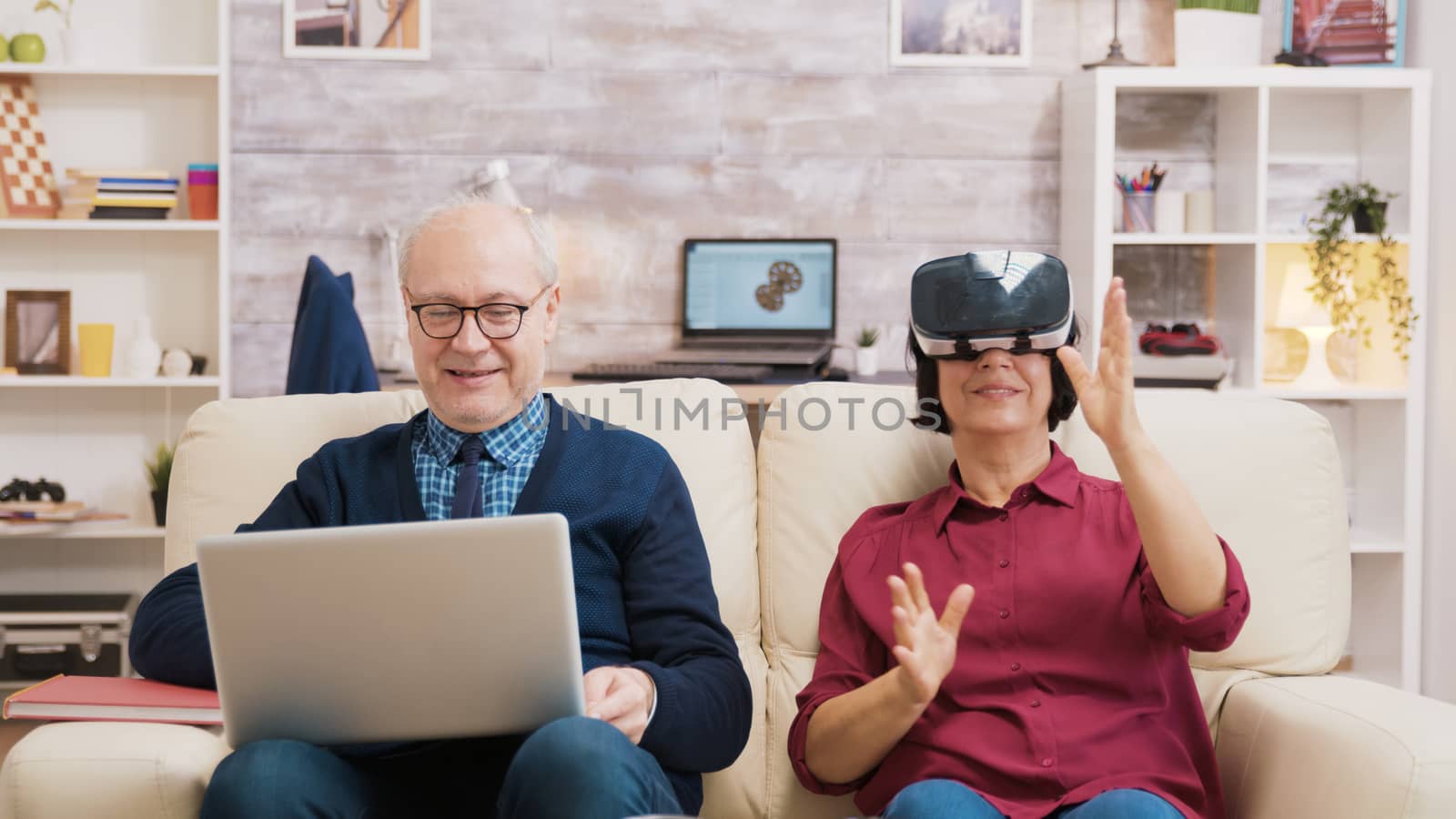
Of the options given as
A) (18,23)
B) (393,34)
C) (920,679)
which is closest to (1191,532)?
(920,679)

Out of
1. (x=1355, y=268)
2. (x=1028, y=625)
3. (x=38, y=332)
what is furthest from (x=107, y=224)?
(x=1355, y=268)

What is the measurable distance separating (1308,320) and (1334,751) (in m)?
2.34

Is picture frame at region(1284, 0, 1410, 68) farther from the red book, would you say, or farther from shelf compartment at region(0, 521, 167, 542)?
shelf compartment at region(0, 521, 167, 542)

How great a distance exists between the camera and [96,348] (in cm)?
343

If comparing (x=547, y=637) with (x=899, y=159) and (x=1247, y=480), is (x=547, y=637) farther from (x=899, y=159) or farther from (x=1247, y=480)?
(x=899, y=159)

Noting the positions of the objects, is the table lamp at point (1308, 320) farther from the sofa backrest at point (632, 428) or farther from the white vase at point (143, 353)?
the white vase at point (143, 353)

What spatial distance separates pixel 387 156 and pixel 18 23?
109 cm

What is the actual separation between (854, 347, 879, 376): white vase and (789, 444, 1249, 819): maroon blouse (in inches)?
74.1

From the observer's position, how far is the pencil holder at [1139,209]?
344 cm

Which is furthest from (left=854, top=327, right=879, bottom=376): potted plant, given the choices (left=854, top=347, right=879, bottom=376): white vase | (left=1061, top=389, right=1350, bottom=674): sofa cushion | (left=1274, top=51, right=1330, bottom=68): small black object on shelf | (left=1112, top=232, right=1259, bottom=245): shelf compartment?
Result: (left=1061, top=389, right=1350, bottom=674): sofa cushion

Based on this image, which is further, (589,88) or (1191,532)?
(589,88)

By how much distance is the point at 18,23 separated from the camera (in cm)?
349

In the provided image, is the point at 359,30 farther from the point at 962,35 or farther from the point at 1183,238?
the point at 1183,238

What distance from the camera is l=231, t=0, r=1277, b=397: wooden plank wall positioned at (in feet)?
11.7
